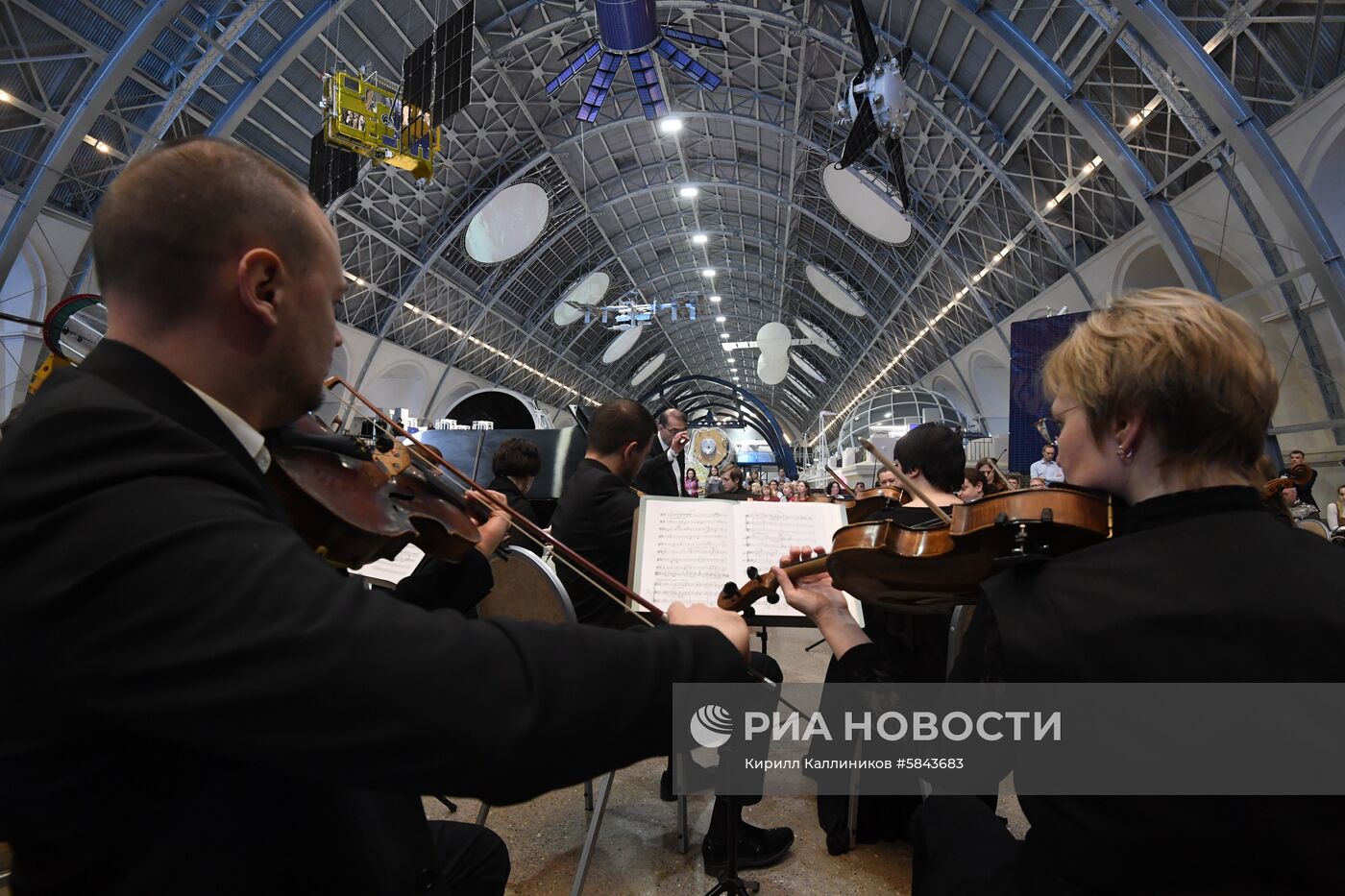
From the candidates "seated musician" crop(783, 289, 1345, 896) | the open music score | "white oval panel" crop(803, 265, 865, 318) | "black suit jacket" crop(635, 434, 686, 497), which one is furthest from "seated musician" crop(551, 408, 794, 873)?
"white oval panel" crop(803, 265, 865, 318)

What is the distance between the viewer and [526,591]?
2.44 metres

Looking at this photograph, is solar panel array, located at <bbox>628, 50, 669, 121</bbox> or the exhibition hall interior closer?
the exhibition hall interior

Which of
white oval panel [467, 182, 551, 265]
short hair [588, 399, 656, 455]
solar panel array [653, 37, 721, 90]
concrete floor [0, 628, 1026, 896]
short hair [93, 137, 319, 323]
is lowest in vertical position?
concrete floor [0, 628, 1026, 896]

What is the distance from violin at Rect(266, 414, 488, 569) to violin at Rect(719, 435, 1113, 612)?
0.98 meters

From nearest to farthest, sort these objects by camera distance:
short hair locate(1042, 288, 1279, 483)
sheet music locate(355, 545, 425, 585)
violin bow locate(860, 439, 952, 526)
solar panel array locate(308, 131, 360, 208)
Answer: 1. short hair locate(1042, 288, 1279, 483)
2. violin bow locate(860, 439, 952, 526)
3. sheet music locate(355, 545, 425, 585)
4. solar panel array locate(308, 131, 360, 208)

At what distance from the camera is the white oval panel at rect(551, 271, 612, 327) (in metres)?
22.6

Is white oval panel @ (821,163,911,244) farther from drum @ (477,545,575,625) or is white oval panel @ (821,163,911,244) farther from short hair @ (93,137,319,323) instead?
short hair @ (93,137,319,323)

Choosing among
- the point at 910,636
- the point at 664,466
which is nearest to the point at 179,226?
the point at 910,636

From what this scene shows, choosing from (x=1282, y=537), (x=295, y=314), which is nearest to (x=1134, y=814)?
(x=1282, y=537)

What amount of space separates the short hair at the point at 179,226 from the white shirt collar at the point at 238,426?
0.44 ft

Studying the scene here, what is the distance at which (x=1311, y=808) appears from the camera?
34.7 inches

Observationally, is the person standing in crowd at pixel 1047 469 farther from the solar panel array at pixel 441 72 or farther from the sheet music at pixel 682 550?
the solar panel array at pixel 441 72

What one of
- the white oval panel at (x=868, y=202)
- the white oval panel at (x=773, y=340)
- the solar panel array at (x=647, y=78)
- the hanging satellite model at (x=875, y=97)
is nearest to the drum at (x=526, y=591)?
the hanging satellite model at (x=875, y=97)

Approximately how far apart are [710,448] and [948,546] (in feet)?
80.1
